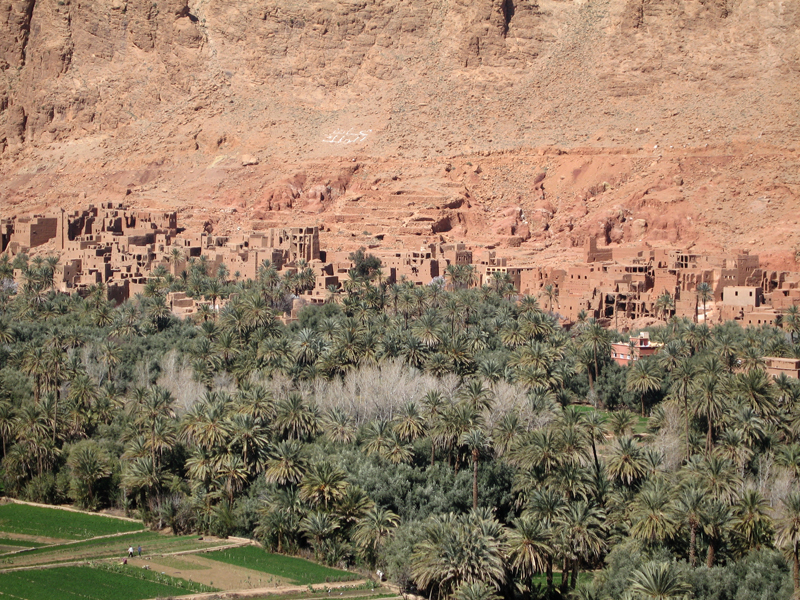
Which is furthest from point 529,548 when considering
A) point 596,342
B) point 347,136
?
point 347,136

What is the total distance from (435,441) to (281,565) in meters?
7.04

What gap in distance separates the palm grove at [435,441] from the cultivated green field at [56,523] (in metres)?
0.99

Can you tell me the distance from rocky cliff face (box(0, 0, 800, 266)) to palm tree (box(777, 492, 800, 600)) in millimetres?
43799

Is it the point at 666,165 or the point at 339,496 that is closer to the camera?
the point at 339,496

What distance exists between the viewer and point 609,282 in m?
58.3

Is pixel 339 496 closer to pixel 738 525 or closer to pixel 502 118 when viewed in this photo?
pixel 738 525

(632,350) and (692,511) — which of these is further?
(632,350)

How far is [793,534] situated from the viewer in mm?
26000

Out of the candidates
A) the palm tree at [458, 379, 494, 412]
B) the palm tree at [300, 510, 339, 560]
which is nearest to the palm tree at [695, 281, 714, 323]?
the palm tree at [458, 379, 494, 412]

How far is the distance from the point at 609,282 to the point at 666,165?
72.1 feet

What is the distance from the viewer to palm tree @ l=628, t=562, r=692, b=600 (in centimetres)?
2422

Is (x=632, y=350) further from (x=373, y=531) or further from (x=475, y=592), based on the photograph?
(x=475, y=592)

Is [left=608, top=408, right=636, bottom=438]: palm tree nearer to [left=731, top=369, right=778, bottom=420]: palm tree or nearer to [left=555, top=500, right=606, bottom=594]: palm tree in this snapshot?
[left=731, top=369, right=778, bottom=420]: palm tree

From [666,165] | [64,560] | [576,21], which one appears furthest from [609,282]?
[576,21]
